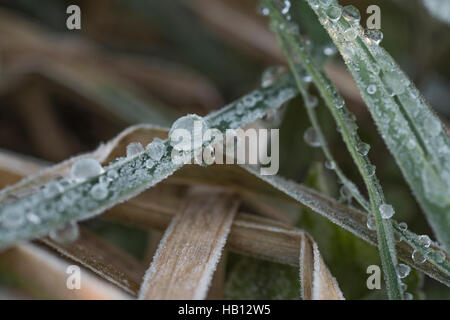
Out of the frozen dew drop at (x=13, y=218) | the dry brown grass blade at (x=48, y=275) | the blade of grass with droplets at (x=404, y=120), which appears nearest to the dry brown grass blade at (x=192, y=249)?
the dry brown grass blade at (x=48, y=275)

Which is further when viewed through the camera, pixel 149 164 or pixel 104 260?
pixel 104 260

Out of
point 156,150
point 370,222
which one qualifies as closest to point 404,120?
point 370,222

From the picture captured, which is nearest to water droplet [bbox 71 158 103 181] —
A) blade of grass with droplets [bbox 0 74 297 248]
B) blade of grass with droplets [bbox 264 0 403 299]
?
blade of grass with droplets [bbox 0 74 297 248]

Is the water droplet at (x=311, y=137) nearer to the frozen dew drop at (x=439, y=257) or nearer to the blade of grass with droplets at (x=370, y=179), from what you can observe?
the blade of grass with droplets at (x=370, y=179)

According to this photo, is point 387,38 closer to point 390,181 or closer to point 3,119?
point 390,181

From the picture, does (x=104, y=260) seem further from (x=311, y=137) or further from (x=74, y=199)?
(x=311, y=137)
